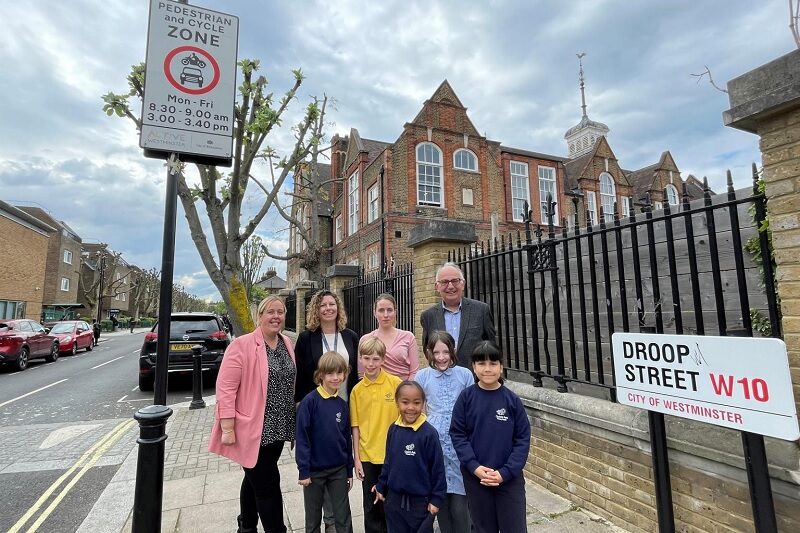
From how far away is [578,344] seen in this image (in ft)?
12.8

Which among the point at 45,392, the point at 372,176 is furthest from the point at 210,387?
the point at 372,176

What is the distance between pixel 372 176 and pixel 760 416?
2029cm

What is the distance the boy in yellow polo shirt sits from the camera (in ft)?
8.76

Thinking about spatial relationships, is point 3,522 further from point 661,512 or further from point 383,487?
point 661,512

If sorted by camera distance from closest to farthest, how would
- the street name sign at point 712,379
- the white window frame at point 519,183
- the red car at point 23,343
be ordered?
the street name sign at point 712,379
the red car at point 23,343
the white window frame at point 519,183

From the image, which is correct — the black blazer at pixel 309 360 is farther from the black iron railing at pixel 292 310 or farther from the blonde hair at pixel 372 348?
the black iron railing at pixel 292 310

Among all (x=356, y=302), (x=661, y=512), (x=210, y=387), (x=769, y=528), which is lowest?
(x=210, y=387)

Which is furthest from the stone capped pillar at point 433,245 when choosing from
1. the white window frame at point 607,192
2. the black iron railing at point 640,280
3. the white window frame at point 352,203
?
the white window frame at point 607,192

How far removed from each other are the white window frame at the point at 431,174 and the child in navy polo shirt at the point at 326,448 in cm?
1752

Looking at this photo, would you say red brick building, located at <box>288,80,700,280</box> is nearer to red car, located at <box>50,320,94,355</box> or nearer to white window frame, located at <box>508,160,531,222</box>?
white window frame, located at <box>508,160,531,222</box>

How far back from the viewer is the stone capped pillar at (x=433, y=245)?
210 inches

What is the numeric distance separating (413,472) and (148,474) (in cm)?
162

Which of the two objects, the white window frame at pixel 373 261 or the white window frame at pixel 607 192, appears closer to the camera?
the white window frame at pixel 373 261

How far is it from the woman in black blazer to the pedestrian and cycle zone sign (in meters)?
1.29
